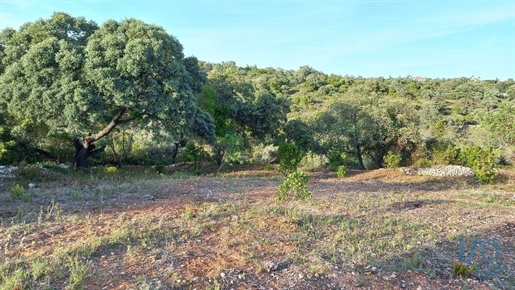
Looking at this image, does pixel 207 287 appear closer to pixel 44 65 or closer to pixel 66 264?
pixel 66 264

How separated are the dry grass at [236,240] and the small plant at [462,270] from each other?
3.1 inches

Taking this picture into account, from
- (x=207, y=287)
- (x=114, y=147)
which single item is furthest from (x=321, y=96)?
(x=207, y=287)

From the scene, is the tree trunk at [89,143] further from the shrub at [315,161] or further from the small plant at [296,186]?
the shrub at [315,161]

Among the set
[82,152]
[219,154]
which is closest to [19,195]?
[82,152]

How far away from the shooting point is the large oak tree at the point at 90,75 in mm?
10758

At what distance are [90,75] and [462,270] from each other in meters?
10.4

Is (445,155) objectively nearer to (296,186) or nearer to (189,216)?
(296,186)

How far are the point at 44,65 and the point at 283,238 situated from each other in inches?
386

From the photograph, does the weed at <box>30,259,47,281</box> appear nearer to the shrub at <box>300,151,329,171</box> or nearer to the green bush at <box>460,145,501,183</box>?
the green bush at <box>460,145,501,183</box>

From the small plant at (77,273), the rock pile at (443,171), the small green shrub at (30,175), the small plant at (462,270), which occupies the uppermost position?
the small green shrub at (30,175)

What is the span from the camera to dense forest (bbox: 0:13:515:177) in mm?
10961

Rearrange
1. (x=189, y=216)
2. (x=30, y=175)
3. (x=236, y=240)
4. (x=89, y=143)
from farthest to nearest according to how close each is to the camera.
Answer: (x=89, y=143) < (x=30, y=175) < (x=189, y=216) < (x=236, y=240)

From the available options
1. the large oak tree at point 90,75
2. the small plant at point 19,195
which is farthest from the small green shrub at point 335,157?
the small plant at point 19,195

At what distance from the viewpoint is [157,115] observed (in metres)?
11.7
